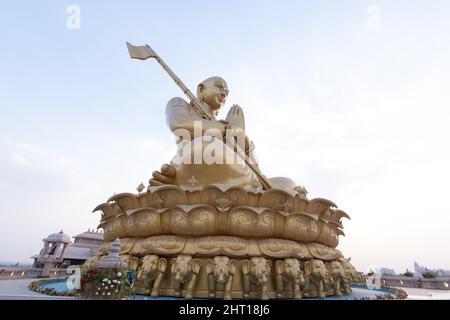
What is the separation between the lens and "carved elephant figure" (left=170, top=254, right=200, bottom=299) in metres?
3.94

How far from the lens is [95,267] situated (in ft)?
11.2

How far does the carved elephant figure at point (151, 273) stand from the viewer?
4.07m

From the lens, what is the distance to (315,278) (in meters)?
4.38

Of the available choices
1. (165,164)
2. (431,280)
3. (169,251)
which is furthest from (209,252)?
(431,280)

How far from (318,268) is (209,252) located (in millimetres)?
1806

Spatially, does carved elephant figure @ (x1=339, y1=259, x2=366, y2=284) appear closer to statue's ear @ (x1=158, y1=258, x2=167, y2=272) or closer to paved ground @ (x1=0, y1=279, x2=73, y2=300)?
statue's ear @ (x1=158, y1=258, x2=167, y2=272)

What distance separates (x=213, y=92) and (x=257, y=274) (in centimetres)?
584

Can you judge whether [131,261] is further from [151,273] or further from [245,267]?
[245,267]

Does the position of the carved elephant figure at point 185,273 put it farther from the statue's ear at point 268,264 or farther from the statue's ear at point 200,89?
the statue's ear at point 200,89

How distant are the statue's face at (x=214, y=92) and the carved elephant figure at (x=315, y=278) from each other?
557 centimetres

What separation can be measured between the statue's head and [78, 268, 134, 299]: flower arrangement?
6.04 meters

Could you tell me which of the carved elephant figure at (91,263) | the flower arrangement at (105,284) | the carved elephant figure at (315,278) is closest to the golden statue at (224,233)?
the carved elephant figure at (315,278)

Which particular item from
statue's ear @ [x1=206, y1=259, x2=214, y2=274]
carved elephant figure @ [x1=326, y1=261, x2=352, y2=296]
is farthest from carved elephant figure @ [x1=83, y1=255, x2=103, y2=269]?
carved elephant figure @ [x1=326, y1=261, x2=352, y2=296]

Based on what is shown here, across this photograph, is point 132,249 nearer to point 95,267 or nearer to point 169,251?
point 169,251
